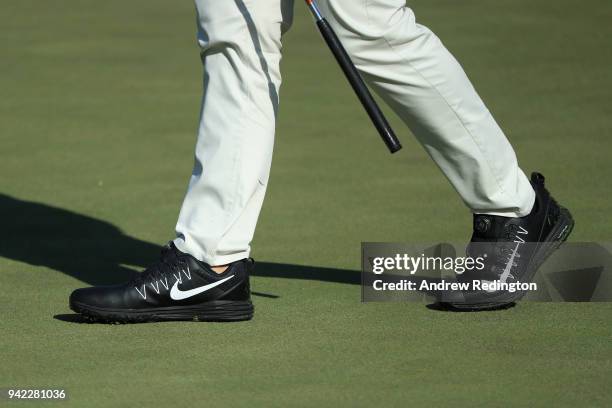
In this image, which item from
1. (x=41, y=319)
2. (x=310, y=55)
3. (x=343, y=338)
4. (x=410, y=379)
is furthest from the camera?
(x=310, y=55)

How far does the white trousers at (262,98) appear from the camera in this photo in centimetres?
318

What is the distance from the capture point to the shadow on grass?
3760 mm

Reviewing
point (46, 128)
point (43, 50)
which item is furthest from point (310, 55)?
point (46, 128)

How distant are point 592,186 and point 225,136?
6.32ft

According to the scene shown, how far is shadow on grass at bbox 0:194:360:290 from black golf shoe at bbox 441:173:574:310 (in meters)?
0.41

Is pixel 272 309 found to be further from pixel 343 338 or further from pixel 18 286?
pixel 18 286

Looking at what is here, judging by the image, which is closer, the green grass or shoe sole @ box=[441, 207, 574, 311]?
the green grass

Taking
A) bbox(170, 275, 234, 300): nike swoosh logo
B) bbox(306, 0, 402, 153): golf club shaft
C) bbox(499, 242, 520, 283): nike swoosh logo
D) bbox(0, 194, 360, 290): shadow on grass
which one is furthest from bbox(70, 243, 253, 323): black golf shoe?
bbox(499, 242, 520, 283): nike swoosh logo

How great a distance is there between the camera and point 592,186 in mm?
4727

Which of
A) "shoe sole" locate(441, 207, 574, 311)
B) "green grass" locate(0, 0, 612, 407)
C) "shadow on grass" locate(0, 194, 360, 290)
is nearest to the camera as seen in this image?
"green grass" locate(0, 0, 612, 407)

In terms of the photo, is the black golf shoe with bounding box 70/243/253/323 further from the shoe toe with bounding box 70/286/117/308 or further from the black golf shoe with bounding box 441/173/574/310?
the black golf shoe with bounding box 441/173/574/310
